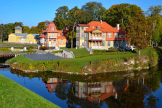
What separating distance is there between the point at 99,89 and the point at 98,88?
42 cm

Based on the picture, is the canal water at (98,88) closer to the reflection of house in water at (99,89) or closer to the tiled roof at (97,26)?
the reflection of house in water at (99,89)

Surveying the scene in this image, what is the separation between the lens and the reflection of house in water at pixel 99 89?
23188 mm

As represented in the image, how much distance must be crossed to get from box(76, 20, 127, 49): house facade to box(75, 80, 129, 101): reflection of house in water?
1052 inches

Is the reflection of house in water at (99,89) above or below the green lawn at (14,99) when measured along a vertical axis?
below

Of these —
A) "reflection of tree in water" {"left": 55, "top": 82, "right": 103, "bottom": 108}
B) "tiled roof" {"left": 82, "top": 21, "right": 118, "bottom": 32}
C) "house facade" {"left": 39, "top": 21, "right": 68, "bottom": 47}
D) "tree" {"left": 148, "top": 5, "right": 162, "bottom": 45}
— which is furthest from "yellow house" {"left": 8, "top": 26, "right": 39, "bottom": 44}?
"reflection of tree in water" {"left": 55, "top": 82, "right": 103, "bottom": 108}

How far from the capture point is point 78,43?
57.8 m

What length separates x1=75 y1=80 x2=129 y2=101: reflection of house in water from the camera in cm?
2319

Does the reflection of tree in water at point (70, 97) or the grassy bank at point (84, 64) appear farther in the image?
the grassy bank at point (84, 64)

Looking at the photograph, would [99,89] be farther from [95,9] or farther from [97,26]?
[95,9]

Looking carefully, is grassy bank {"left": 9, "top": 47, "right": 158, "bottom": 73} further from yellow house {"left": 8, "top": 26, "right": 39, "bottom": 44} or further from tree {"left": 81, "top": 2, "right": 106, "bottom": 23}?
yellow house {"left": 8, "top": 26, "right": 39, "bottom": 44}

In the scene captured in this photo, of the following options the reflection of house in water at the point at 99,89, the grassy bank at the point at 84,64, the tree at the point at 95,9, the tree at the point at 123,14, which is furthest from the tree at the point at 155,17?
the reflection of house in water at the point at 99,89

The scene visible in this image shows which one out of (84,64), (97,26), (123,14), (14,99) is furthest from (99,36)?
(14,99)

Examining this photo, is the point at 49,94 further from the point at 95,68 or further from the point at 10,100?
the point at 95,68

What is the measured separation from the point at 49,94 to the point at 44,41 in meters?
45.8
